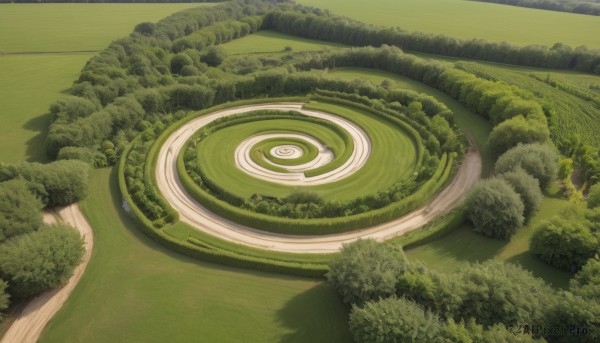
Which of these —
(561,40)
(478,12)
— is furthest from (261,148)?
(478,12)

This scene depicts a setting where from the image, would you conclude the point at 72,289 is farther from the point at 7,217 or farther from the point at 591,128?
the point at 591,128

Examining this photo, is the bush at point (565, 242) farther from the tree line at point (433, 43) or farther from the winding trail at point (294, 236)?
the tree line at point (433, 43)

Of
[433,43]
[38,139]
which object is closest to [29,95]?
[38,139]

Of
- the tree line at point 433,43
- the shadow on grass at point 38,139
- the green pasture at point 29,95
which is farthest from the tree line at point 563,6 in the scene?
the shadow on grass at point 38,139

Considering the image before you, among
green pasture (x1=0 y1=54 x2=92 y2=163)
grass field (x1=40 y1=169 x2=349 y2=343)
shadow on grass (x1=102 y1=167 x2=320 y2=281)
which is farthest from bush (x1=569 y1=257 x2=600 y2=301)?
green pasture (x1=0 y1=54 x2=92 y2=163)

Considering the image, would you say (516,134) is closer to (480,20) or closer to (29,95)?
(29,95)
